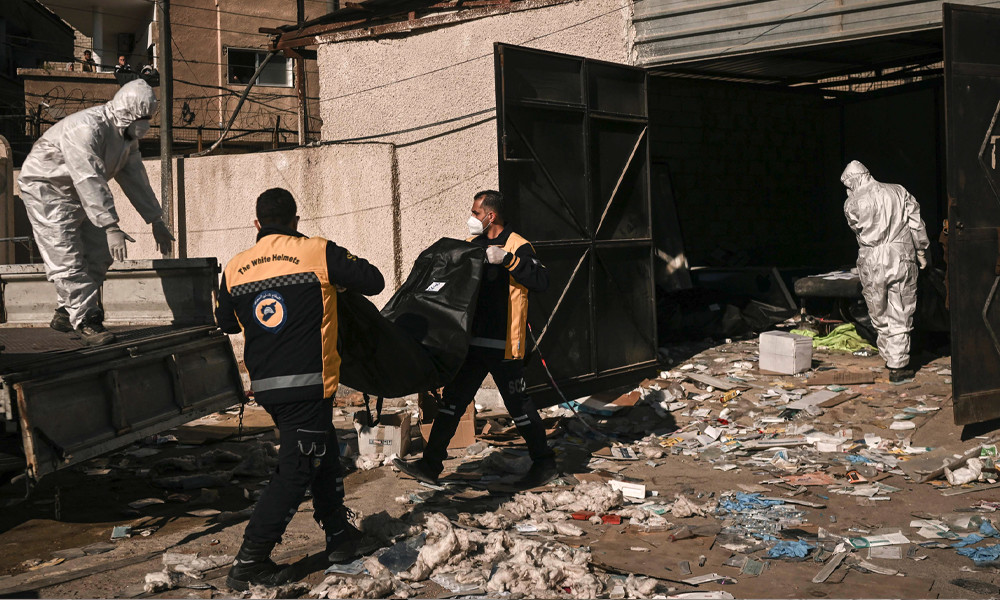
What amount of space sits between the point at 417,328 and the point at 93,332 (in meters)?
2.08

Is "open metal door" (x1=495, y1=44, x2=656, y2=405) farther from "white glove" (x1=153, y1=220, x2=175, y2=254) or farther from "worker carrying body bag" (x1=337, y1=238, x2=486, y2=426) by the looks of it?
"white glove" (x1=153, y1=220, x2=175, y2=254)

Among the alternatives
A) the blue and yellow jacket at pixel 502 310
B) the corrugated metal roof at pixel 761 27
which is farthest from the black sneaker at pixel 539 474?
the corrugated metal roof at pixel 761 27

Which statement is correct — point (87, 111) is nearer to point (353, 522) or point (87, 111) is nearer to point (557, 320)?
point (353, 522)

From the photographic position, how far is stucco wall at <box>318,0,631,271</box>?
30.4 ft

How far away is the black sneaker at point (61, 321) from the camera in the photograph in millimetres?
5961

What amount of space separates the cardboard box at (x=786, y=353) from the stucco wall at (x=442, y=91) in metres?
3.38

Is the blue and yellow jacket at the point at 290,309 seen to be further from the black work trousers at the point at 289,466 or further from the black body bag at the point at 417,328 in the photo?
the black body bag at the point at 417,328

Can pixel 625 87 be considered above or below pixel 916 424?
above

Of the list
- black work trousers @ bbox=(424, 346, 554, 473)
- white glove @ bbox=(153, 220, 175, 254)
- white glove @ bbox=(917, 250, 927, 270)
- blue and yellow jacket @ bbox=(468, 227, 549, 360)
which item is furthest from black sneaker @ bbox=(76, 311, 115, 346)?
white glove @ bbox=(917, 250, 927, 270)

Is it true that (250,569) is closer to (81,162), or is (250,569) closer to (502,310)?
(502,310)

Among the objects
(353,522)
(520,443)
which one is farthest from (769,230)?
(353,522)

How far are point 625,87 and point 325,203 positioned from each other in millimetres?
3770

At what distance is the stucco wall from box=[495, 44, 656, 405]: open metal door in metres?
0.93

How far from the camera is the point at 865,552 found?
459 centimetres
